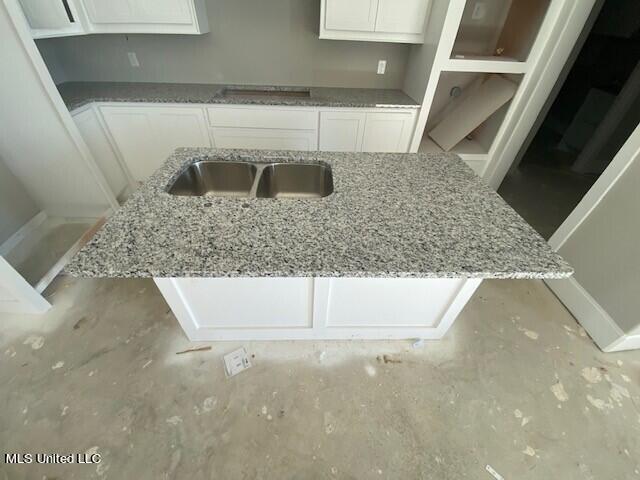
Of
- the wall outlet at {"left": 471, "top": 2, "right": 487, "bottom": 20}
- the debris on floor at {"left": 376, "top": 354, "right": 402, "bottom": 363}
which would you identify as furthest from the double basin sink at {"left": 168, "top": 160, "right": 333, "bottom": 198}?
the wall outlet at {"left": 471, "top": 2, "right": 487, "bottom": 20}

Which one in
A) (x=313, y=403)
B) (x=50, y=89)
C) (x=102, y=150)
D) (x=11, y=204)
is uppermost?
(x=50, y=89)

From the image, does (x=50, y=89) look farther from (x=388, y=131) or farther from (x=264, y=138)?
(x=388, y=131)

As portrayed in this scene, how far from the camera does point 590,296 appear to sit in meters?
1.59

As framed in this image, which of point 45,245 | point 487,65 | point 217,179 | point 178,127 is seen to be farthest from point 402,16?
point 45,245

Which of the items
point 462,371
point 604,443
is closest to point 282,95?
point 462,371

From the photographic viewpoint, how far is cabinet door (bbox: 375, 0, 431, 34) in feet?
6.28

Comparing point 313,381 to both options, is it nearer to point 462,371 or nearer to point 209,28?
point 462,371

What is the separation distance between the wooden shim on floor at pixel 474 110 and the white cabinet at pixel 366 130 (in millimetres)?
392

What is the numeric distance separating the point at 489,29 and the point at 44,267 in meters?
3.86

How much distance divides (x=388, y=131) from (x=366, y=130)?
0.19 m

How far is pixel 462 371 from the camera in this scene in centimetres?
139

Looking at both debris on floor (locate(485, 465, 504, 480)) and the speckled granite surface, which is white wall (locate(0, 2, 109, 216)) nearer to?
the speckled granite surface

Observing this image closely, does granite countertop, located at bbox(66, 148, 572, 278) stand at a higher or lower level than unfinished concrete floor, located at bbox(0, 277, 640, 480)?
higher

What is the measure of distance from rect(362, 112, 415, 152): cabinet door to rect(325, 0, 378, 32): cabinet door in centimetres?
62
